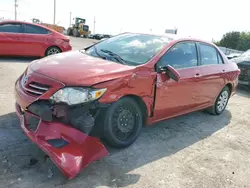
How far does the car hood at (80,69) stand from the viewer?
3.33 metres

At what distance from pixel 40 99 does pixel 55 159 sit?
75 cm

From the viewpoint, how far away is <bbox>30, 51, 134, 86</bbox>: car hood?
3332 millimetres

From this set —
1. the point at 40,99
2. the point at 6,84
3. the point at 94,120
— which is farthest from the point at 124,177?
the point at 6,84

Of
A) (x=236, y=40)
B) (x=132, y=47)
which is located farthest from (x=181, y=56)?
(x=236, y=40)

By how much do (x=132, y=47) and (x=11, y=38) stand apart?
659 centimetres

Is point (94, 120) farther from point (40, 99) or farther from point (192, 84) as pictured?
point (192, 84)

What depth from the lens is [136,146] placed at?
402 centimetres

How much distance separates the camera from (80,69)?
358 centimetres

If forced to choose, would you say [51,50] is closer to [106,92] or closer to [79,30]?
[106,92]

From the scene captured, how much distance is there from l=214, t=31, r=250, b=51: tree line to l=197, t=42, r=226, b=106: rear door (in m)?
31.6

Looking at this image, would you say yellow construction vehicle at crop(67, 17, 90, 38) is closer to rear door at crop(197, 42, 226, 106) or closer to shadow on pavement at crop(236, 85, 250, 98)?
shadow on pavement at crop(236, 85, 250, 98)

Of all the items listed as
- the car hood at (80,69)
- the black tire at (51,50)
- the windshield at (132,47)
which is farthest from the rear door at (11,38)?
the car hood at (80,69)

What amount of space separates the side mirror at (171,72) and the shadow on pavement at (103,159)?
1.05m

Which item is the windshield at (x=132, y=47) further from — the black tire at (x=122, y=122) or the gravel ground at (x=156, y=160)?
the gravel ground at (x=156, y=160)
